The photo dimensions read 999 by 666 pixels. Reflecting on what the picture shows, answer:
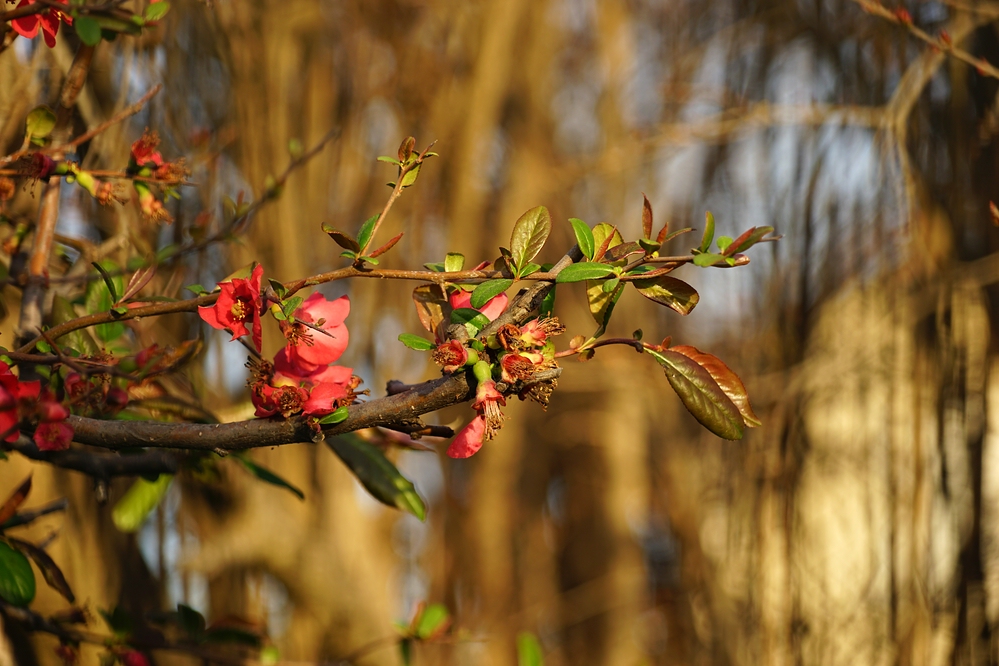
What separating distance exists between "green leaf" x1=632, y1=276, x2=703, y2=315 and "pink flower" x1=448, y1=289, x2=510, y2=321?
0.12 meters

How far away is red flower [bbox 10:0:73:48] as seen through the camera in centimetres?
75

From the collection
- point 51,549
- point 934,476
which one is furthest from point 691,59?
point 51,549

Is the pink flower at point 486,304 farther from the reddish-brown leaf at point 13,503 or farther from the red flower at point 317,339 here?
the reddish-brown leaf at point 13,503

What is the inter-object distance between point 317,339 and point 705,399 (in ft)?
1.04

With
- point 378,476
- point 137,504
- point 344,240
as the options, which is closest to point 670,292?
point 344,240

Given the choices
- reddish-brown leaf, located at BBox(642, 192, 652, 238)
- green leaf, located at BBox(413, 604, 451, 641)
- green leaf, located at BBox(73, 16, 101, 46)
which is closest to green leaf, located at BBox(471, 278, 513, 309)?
reddish-brown leaf, located at BBox(642, 192, 652, 238)

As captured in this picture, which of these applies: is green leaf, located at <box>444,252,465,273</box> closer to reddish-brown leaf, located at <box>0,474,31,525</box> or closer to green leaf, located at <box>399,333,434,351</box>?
green leaf, located at <box>399,333,434,351</box>

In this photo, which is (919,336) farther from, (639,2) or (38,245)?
(639,2)

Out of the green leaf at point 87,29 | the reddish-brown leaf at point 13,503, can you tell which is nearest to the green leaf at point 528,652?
the reddish-brown leaf at point 13,503

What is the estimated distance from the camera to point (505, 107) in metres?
3.97

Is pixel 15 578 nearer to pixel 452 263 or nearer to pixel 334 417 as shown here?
pixel 334 417

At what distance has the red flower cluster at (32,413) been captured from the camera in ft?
2.00

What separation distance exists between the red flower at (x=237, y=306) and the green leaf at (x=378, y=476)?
33 centimetres

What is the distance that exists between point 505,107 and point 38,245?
3.28 meters
